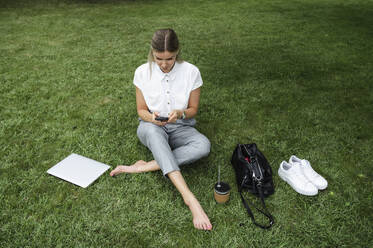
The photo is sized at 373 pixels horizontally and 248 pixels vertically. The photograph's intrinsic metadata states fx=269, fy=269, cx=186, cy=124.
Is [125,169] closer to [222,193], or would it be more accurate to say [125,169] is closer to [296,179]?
[222,193]

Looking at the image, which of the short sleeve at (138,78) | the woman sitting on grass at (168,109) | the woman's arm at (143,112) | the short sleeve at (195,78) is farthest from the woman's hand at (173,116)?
the short sleeve at (138,78)

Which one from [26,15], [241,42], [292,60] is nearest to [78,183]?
[292,60]

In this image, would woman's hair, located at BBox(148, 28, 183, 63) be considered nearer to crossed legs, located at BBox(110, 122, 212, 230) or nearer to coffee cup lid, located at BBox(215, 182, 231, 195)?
crossed legs, located at BBox(110, 122, 212, 230)

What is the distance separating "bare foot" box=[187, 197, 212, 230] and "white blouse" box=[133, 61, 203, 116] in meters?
0.89

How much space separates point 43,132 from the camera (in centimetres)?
305

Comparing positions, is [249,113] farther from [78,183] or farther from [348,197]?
[78,183]

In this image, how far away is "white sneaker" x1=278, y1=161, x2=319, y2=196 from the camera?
229 centimetres

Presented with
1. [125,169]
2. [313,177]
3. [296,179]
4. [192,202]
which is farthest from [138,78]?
[313,177]

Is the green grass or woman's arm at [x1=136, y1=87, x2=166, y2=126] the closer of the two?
the green grass

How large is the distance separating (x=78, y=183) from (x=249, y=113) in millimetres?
2209

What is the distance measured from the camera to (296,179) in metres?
2.35

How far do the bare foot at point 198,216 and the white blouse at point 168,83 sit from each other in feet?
2.92

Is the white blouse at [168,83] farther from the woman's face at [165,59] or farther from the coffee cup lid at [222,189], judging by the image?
the coffee cup lid at [222,189]

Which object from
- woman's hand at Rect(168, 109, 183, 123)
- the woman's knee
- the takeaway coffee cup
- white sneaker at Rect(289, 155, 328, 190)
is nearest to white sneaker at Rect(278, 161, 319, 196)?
white sneaker at Rect(289, 155, 328, 190)
